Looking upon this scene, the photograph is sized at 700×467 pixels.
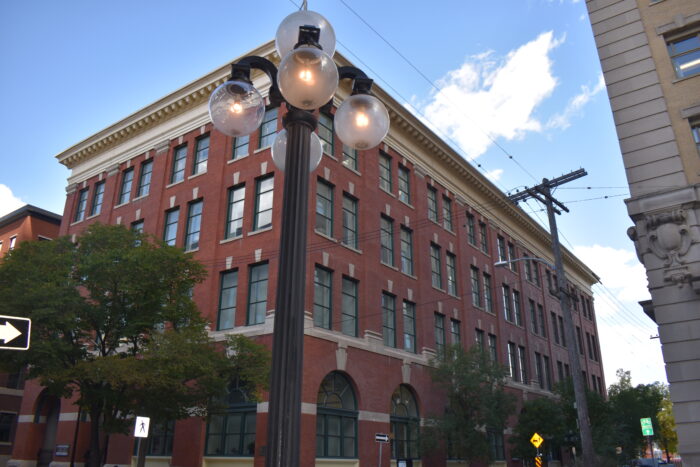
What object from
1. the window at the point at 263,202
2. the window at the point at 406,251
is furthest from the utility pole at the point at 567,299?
the window at the point at 263,202

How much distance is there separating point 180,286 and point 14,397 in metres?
29.2

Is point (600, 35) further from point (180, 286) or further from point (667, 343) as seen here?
point (180, 286)

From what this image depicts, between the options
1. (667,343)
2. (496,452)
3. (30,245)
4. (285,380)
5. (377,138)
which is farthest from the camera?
(496,452)

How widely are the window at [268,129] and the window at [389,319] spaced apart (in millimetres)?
9762

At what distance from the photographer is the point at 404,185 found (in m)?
33.7

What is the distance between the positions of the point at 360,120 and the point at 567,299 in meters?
21.3

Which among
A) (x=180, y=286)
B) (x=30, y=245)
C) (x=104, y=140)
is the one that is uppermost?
(x=104, y=140)

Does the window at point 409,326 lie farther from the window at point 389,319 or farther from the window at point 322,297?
the window at point 322,297

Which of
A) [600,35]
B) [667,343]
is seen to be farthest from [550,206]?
[667,343]

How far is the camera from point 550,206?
26469 millimetres

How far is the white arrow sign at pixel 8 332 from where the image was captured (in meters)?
6.43

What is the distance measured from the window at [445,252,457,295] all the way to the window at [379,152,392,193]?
6963 millimetres

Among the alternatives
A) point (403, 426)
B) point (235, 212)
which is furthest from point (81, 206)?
point (403, 426)

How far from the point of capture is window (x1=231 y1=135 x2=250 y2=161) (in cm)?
2806
